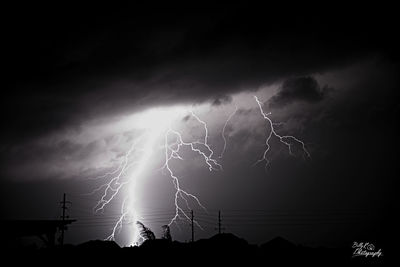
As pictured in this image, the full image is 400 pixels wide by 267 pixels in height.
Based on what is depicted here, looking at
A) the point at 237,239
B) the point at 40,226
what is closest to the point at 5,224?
the point at 40,226

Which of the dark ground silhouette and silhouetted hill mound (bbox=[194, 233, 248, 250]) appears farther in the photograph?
silhouetted hill mound (bbox=[194, 233, 248, 250])

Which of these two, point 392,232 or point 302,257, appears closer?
point 302,257

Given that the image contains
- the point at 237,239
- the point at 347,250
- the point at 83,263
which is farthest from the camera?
the point at 237,239

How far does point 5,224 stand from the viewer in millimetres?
20906

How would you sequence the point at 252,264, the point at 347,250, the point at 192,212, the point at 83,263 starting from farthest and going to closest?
the point at 192,212
the point at 347,250
the point at 252,264
the point at 83,263

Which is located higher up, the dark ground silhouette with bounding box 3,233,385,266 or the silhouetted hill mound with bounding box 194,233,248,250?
the silhouetted hill mound with bounding box 194,233,248,250

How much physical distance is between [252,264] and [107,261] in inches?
292

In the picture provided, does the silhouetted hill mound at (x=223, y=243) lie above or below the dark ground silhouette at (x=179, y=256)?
above

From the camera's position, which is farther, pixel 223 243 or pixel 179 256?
pixel 223 243

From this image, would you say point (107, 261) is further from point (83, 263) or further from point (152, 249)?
point (152, 249)

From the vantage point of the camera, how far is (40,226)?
21.9 m

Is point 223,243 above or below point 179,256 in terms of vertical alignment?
above

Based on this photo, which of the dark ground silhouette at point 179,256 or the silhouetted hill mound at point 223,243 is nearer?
the dark ground silhouette at point 179,256

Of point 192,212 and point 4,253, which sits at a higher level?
point 192,212
